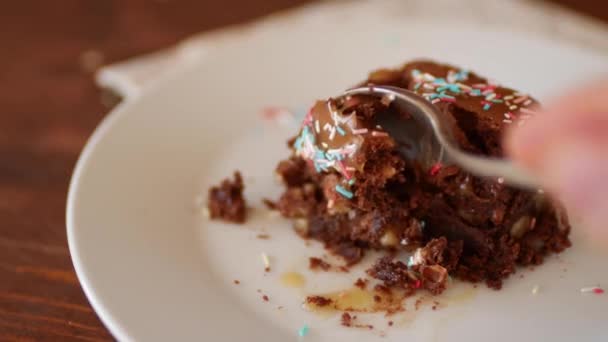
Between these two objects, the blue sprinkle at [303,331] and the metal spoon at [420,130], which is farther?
the metal spoon at [420,130]

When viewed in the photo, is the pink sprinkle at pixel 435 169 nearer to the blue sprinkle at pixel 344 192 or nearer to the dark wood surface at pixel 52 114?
the blue sprinkle at pixel 344 192

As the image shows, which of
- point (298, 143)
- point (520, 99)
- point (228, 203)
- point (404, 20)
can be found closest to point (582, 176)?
point (520, 99)

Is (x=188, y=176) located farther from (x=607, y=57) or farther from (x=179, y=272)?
(x=607, y=57)

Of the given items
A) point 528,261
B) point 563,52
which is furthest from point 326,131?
point 563,52

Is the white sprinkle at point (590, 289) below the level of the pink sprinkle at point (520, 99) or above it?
below

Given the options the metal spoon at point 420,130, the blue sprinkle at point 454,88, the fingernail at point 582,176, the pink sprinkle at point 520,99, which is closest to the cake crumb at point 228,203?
the metal spoon at point 420,130

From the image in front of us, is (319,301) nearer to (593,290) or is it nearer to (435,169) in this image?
(435,169)

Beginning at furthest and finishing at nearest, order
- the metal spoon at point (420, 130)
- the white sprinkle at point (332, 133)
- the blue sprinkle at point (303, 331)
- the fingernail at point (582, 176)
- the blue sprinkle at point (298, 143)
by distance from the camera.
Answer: the blue sprinkle at point (298, 143) → the white sprinkle at point (332, 133) → the metal spoon at point (420, 130) → the blue sprinkle at point (303, 331) → the fingernail at point (582, 176)
